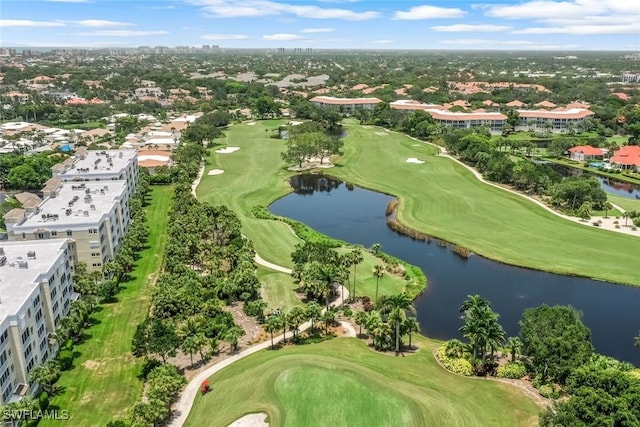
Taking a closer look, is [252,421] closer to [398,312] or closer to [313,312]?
[313,312]

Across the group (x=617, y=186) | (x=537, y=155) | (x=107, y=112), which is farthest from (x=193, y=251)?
(x=107, y=112)

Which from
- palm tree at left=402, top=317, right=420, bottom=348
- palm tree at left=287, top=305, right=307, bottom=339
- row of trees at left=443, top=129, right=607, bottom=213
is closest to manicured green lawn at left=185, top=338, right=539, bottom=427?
palm tree at left=402, top=317, right=420, bottom=348

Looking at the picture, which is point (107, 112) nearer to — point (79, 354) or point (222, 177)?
point (222, 177)

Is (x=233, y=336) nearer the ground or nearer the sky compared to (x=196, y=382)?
nearer the sky

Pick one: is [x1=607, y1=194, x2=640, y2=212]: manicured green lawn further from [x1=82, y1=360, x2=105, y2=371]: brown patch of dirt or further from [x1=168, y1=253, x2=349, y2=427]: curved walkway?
[x1=82, y1=360, x2=105, y2=371]: brown patch of dirt

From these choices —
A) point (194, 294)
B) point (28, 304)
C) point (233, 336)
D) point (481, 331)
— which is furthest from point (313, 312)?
point (28, 304)
